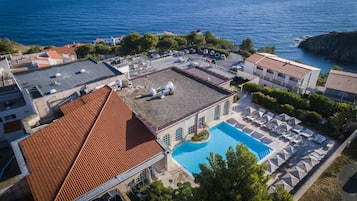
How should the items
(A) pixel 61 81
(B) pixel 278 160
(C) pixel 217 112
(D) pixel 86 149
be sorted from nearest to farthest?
1. (D) pixel 86 149
2. (B) pixel 278 160
3. (C) pixel 217 112
4. (A) pixel 61 81

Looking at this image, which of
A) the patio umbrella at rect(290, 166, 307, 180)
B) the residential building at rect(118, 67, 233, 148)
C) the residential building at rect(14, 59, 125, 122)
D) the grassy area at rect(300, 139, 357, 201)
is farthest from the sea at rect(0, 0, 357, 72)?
the patio umbrella at rect(290, 166, 307, 180)

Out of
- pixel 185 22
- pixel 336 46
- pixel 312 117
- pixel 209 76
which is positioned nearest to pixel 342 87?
pixel 312 117

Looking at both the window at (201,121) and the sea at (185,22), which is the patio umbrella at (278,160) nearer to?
the window at (201,121)

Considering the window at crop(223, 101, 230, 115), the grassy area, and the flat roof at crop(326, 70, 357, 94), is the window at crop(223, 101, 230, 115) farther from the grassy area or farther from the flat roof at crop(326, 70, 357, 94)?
the flat roof at crop(326, 70, 357, 94)

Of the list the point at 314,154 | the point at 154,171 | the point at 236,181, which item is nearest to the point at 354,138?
the point at 314,154

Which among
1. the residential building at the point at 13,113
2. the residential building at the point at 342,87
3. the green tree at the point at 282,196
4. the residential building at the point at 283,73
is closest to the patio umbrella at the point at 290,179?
the green tree at the point at 282,196

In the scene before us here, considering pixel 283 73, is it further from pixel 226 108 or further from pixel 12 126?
pixel 12 126

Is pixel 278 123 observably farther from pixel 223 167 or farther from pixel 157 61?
pixel 157 61
